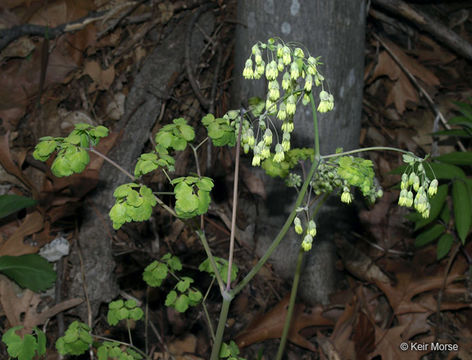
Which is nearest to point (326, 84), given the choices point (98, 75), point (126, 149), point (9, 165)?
point (126, 149)

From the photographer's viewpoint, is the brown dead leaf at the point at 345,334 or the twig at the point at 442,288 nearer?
the brown dead leaf at the point at 345,334

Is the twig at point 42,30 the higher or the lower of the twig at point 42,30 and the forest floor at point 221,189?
the higher

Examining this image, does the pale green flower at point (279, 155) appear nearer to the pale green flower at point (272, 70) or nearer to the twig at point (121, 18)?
the pale green flower at point (272, 70)

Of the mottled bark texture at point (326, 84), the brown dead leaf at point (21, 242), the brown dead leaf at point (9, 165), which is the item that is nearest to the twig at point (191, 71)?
the mottled bark texture at point (326, 84)

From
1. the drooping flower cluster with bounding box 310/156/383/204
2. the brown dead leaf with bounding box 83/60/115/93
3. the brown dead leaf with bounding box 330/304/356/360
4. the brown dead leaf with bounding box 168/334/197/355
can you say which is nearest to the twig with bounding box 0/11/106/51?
the brown dead leaf with bounding box 83/60/115/93

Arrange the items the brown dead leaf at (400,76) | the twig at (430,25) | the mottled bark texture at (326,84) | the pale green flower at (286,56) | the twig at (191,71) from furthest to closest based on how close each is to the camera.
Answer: the brown dead leaf at (400,76), the twig at (430,25), the twig at (191,71), the mottled bark texture at (326,84), the pale green flower at (286,56)

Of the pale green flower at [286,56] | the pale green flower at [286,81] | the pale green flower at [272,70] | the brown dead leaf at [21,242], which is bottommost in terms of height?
the brown dead leaf at [21,242]

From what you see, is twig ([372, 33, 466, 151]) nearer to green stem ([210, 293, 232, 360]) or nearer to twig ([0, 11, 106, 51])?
twig ([0, 11, 106, 51])

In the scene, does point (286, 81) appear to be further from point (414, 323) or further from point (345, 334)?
point (414, 323)

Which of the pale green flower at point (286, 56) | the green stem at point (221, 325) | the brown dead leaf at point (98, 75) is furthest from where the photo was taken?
the brown dead leaf at point (98, 75)
